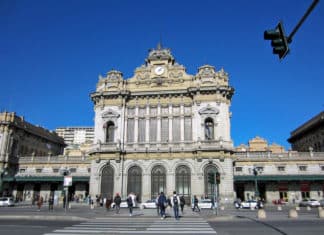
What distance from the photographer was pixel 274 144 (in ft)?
281

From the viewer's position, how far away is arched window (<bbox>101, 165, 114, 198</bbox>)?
44.2 metres

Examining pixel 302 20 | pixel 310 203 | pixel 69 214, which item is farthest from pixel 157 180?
pixel 302 20

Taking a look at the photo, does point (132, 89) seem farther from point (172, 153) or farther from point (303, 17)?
point (303, 17)

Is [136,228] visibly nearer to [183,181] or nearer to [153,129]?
[183,181]

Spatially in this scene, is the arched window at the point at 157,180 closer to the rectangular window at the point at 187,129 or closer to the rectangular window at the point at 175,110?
the rectangular window at the point at 187,129

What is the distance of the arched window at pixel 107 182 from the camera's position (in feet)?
145

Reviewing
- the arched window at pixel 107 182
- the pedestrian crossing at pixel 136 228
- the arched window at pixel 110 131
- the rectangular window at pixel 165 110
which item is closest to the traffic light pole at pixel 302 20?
the pedestrian crossing at pixel 136 228

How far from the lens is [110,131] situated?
47.3m

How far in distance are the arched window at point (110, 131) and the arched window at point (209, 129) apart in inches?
572

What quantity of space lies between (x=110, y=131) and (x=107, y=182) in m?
8.01

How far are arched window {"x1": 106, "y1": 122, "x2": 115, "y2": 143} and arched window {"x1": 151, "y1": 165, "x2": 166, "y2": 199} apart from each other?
8.60 meters

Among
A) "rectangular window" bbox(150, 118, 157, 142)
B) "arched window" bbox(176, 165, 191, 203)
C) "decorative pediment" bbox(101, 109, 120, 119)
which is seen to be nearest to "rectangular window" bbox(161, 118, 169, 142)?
"rectangular window" bbox(150, 118, 157, 142)

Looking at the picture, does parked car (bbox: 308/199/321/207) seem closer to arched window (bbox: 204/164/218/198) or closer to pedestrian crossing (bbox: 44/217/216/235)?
arched window (bbox: 204/164/218/198)

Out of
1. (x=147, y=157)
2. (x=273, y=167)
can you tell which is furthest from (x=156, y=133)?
(x=273, y=167)
